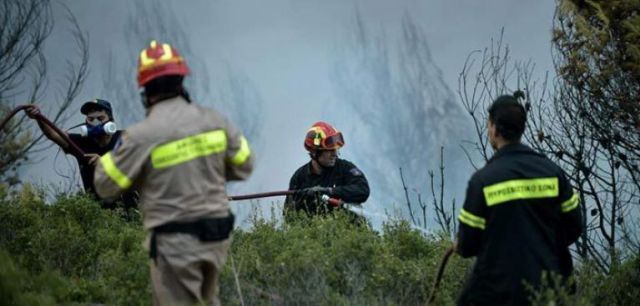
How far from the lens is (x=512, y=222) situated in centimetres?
702

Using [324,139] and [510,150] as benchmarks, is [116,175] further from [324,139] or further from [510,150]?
[324,139]

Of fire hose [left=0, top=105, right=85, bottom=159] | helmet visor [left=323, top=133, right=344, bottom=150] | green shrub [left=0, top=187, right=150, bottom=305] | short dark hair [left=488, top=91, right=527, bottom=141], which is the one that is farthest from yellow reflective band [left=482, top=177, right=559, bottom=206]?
helmet visor [left=323, top=133, right=344, bottom=150]

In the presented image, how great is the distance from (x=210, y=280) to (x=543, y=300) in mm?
1815

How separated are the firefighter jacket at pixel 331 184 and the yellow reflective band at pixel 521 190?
186 inches

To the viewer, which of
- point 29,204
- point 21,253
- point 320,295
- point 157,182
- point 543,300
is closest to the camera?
point 157,182

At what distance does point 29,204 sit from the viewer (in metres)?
11.4

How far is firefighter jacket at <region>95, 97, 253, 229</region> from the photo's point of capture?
6.78 m

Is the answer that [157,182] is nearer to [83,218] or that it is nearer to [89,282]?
[89,282]

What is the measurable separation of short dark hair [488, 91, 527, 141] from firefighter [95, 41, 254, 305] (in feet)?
4.53

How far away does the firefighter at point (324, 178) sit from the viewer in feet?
38.8

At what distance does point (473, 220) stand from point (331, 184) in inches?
200

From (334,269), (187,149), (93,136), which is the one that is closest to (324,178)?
(93,136)

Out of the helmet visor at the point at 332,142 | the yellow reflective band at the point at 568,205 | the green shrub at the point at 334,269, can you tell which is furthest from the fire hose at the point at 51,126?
the yellow reflective band at the point at 568,205

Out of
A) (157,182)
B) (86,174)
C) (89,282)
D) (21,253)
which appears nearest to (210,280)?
(157,182)
